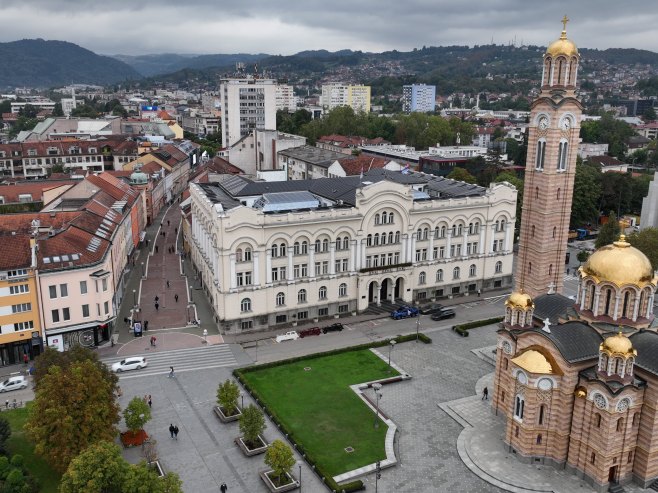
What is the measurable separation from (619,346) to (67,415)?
1400 inches

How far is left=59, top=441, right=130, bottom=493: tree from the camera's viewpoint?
110 feet

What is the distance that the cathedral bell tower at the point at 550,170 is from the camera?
5088 cm

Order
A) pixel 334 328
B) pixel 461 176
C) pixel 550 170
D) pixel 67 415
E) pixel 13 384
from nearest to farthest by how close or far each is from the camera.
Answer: pixel 67 415
pixel 13 384
pixel 550 170
pixel 334 328
pixel 461 176

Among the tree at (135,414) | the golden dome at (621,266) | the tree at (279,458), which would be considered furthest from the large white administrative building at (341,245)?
the golden dome at (621,266)

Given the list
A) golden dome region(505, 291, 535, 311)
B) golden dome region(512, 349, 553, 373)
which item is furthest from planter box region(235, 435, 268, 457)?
golden dome region(505, 291, 535, 311)

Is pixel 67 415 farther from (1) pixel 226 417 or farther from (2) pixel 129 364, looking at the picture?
(2) pixel 129 364

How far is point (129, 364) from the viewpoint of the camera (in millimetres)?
55625

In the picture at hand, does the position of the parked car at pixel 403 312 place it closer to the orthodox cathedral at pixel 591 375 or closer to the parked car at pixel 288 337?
the parked car at pixel 288 337

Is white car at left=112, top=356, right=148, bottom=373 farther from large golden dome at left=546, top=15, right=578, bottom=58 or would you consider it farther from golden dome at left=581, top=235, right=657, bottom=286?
large golden dome at left=546, top=15, right=578, bottom=58

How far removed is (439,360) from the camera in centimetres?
5850

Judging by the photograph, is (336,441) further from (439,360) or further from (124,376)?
(124,376)

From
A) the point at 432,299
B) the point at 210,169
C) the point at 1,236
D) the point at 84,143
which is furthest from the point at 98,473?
the point at 84,143

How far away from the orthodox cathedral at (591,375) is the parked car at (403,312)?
856 inches

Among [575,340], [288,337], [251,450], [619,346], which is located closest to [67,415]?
[251,450]
